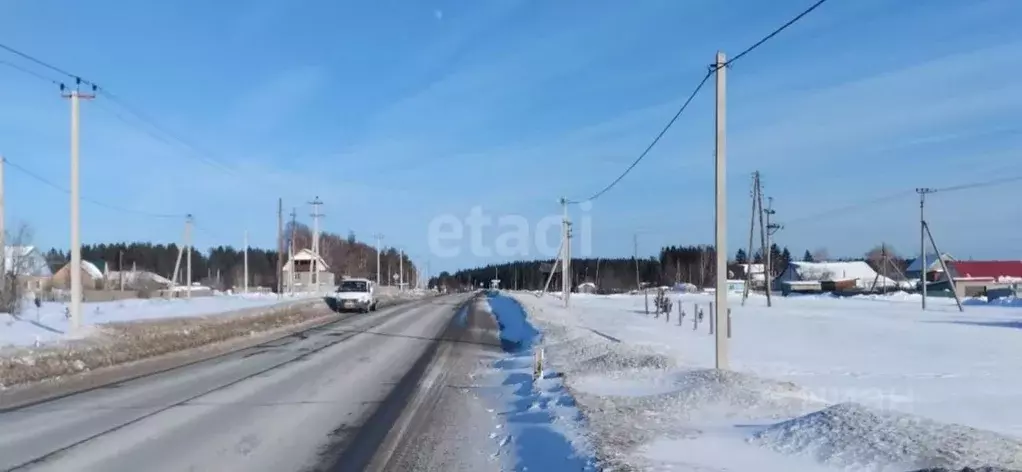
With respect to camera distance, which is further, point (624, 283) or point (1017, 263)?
point (624, 283)

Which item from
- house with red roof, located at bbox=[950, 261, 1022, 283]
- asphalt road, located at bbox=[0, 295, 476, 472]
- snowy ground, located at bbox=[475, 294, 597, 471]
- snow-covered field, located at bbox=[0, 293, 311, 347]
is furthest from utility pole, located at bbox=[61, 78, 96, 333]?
house with red roof, located at bbox=[950, 261, 1022, 283]

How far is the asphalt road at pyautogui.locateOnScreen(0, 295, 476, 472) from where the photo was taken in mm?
8289

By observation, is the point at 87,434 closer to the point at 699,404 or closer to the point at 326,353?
the point at 699,404

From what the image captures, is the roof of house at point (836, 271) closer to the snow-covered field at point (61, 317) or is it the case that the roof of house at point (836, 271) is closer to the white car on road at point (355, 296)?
the white car on road at point (355, 296)

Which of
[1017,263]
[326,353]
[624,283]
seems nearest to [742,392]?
[326,353]

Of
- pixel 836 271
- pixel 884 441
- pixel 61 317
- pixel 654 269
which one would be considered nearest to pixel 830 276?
pixel 836 271

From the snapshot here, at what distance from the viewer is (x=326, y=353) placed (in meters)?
21.6

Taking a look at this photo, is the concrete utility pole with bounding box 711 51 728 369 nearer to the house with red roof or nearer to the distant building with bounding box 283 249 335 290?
the distant building with bounding box 283 249 335 290

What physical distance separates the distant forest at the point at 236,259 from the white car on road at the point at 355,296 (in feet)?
279

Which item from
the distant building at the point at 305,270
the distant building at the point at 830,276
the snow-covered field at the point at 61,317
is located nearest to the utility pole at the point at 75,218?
the snow-covered field at the point at 61,317

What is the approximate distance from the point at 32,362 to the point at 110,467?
36.3ft

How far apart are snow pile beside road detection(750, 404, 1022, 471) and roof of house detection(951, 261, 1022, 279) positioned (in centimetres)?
12159

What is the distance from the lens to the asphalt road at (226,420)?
8.29 meters

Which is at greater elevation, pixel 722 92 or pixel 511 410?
pixel 722 92
